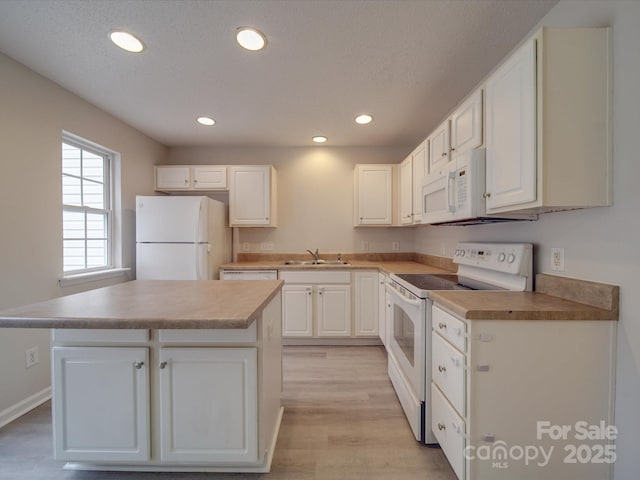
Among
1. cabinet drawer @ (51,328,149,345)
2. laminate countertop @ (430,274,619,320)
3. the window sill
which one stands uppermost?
laminate countertop @ (430,274,619,320)

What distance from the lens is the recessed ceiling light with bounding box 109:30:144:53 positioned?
170 cm

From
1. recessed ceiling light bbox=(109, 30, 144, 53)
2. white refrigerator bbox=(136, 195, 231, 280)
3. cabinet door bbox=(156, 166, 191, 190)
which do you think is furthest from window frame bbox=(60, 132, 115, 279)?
recessed ceiling light bbox=(109, 30, 144, 53)

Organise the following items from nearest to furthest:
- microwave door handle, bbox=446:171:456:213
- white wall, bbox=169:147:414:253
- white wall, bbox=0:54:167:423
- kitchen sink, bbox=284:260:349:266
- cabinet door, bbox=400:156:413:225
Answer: microwave door handle, bbox=446:171:456:213, white wall, bbox=0:54:167:423, cabinet door, bbox=400:156:413:225, kitchen sink, bbox=284:260:349:266, white wall, bbox=169:147:414:253

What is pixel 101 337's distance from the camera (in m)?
1.34

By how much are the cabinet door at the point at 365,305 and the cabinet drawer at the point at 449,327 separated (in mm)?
1538

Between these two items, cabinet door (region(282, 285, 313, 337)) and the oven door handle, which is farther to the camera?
cabinet door (region(282, 285, 313, 337))

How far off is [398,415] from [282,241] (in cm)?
240

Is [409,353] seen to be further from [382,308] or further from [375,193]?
[375,193]

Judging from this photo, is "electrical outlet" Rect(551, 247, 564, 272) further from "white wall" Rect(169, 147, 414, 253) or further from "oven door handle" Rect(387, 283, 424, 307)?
"white wall" Rect(169, 147, 414, 253)

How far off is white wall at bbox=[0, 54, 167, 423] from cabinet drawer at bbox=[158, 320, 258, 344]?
1.51 metres

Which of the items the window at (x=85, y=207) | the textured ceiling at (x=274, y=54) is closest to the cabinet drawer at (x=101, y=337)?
the window at (x=85, y=207)

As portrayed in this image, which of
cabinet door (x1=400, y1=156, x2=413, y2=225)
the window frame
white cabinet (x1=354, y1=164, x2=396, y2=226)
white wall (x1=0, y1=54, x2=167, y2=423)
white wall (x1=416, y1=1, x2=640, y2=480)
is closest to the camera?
white wall (x1=416, y1=1, x2=640, y2=480)

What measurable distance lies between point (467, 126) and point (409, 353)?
4.90ft

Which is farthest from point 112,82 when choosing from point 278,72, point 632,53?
point 632,53
